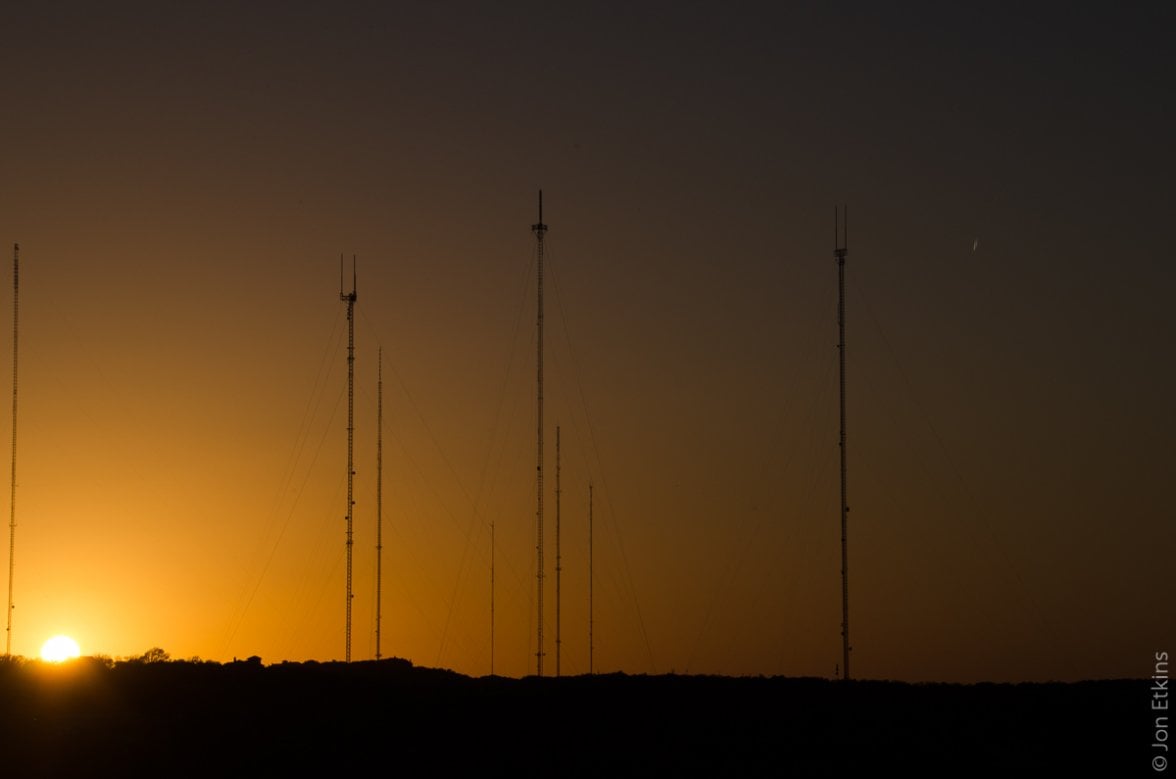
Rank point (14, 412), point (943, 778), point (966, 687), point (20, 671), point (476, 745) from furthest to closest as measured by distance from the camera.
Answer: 1. point (14, 412)
2. point (20, 671)
3. point (966, 687)
4. point (476, 745)
5. point (943, 778)

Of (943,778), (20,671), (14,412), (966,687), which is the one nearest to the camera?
(943,778)

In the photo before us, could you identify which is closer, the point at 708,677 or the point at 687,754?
the point at 687,754

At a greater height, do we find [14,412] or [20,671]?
[14,412]

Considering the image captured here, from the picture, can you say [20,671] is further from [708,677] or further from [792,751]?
[792,751]

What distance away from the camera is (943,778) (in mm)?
37438

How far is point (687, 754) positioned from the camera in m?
39.1

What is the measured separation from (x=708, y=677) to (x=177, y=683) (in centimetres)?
1393

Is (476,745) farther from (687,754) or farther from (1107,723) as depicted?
(1107,723)

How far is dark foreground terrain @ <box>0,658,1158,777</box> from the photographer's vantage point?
38781 mm

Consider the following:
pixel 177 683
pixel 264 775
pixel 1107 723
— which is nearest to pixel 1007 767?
pixel 1107 723

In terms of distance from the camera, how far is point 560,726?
4138 centimetres

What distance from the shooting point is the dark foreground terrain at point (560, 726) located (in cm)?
3878

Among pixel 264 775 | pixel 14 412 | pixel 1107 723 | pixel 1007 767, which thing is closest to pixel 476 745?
pixel 264 775

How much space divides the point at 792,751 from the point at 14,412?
27.3m
